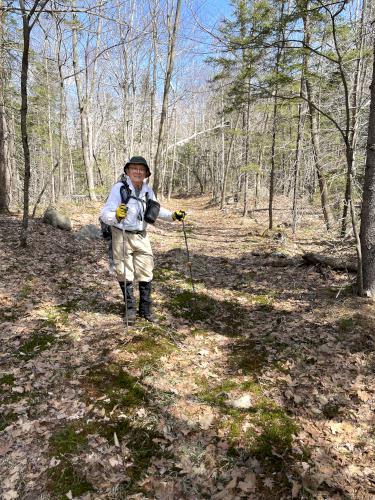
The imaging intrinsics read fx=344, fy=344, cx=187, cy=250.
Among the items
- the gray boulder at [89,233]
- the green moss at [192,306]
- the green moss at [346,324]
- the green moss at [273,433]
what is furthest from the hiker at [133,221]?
the gray boulder at [89,233]

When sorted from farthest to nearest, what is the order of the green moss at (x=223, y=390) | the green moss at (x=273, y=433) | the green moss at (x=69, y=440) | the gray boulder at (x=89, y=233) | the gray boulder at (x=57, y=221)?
the gray boulder at (x=57, y=221) → the gray boulder at (x=89, y=233) → the green moss at (x=223, y=390) → the green moss at (x=273, y=433) → the green moss at (x=69, y=440)

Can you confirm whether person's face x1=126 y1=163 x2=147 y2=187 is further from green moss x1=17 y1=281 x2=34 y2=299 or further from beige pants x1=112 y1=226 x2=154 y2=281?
green moss x1=17 y1=281 x2=34 y2=299

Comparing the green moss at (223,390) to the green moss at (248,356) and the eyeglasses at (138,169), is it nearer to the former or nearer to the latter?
the green moss at (248,356)

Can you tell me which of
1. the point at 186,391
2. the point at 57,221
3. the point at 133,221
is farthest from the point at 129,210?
the point at 57,221

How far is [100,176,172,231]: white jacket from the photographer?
5.23 metres

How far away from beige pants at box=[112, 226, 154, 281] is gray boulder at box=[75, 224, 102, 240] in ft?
21.3

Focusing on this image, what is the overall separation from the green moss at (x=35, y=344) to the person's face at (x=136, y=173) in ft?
9.13

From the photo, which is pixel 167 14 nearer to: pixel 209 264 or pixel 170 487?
pixel 209 264

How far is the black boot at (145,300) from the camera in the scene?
5926 millimetres

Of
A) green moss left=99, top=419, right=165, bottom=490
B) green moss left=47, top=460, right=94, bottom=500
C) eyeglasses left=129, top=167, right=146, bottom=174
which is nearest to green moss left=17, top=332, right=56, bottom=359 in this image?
green moss left=99, top=419, right=165, bottom=490

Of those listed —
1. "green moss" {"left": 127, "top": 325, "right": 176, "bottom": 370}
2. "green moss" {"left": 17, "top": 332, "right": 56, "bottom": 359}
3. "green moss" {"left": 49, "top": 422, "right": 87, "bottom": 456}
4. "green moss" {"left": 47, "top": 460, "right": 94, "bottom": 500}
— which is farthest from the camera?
"green moss" {"left": 17, "top": 332, "right": 56, "bottom": 359}

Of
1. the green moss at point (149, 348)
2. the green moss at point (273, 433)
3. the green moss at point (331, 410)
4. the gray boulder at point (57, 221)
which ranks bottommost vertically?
the green moss at point (273, 433)

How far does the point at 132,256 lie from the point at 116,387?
216cm

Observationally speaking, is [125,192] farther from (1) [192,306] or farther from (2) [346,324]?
(2) [346,324]
